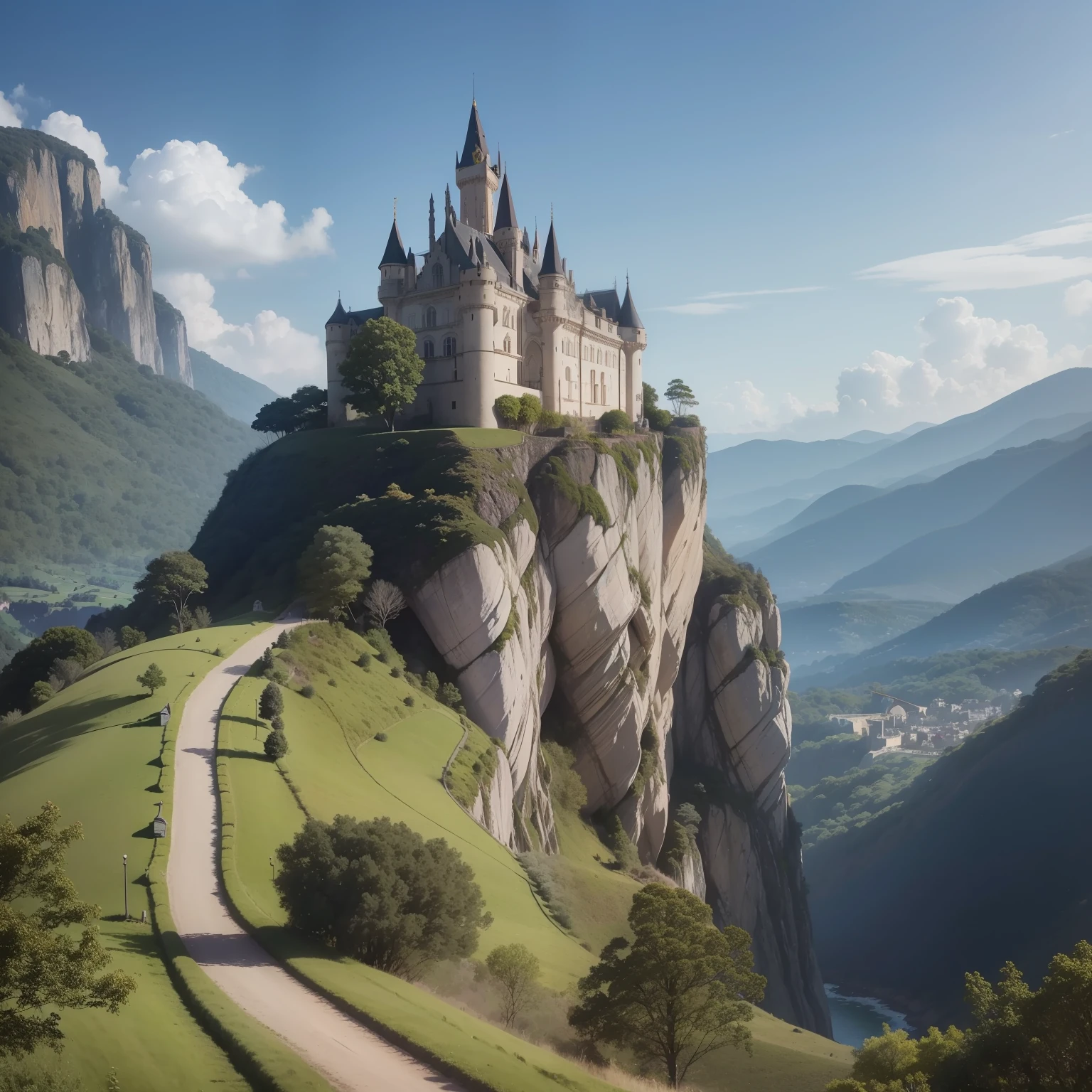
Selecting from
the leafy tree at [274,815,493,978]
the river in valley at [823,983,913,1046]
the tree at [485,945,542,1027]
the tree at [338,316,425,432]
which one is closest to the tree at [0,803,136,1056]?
the leafy tree at [274,815,493,978]

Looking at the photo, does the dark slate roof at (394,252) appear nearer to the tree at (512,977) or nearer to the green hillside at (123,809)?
the green hillside at (123,809)

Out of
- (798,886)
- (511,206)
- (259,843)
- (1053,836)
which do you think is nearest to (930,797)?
(1053,836)

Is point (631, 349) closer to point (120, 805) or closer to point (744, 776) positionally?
point (744, 776)

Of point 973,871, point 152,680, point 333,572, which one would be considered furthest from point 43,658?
point 973,871

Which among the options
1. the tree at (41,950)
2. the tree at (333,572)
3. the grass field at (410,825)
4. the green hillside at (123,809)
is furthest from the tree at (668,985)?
the tree at (333,572)

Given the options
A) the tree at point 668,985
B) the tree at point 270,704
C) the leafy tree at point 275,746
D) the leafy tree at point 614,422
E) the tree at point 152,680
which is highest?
the leafy tree at point 614,422

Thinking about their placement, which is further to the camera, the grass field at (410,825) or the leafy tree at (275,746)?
the leafy tree at (275,746)

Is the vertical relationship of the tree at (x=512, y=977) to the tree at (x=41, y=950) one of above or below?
below
